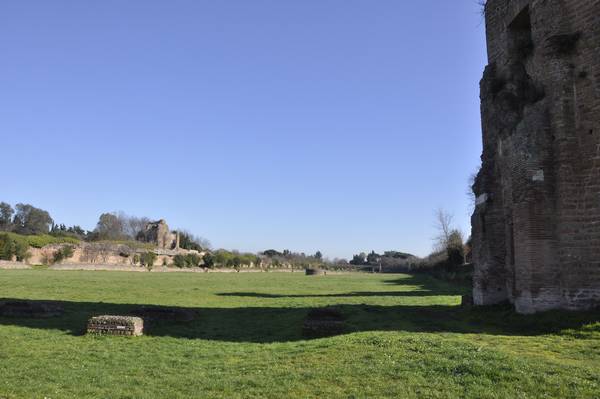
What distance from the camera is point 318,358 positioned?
28.2 feet

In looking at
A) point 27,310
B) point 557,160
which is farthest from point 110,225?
point 557,160

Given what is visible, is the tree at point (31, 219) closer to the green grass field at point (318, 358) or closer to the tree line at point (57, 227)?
the tree line at point (57, 227)

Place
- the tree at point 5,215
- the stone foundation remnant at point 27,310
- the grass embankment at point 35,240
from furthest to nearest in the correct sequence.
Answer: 1. the tree at point 5,215
2. the grass embankment at point 35,240
3. the stone foundation remnant at point 27,310

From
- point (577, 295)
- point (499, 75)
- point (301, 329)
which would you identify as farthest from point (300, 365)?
point (499, 75)

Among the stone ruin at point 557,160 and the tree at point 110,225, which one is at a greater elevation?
the tree at point 110,225

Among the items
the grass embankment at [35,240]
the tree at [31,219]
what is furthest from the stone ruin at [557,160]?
the tree at [31,219]

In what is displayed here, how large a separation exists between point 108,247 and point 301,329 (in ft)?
176

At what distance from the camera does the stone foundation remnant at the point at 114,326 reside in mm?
11625

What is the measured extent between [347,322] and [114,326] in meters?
5.34

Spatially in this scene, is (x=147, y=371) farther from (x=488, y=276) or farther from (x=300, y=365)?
(x=488, y=276)

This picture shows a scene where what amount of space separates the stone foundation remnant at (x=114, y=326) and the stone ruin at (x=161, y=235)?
81.8m

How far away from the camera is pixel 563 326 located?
32.9 ft

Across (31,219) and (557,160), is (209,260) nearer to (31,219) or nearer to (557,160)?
(31,219)

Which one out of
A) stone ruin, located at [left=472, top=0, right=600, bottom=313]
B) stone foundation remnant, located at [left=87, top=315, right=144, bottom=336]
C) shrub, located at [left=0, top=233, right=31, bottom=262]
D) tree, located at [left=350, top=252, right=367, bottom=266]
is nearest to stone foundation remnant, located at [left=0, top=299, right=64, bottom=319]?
stone foundation remnant, located at [left=87, top=315, right=144, bottom=336]
